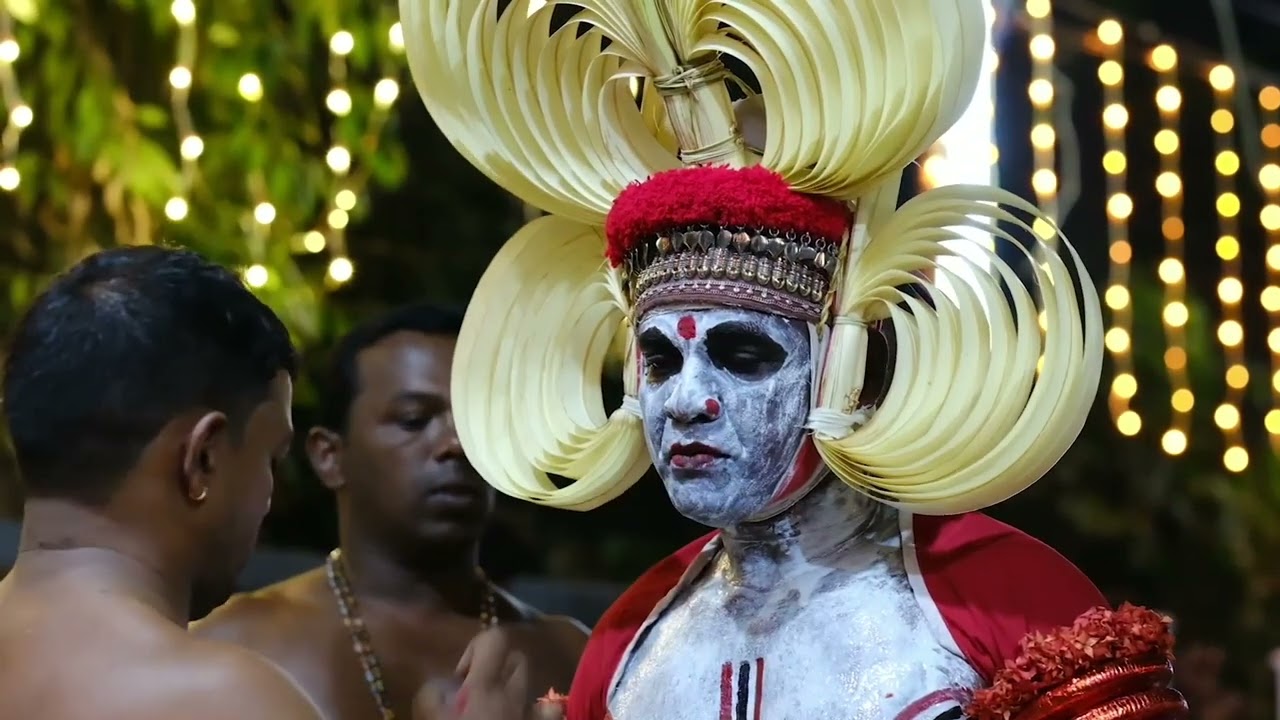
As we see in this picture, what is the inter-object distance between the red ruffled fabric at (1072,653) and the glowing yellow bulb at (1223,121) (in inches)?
132

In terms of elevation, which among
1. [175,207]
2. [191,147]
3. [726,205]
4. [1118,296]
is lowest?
[1118,296]

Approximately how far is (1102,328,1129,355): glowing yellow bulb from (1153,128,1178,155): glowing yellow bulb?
52 centimetres

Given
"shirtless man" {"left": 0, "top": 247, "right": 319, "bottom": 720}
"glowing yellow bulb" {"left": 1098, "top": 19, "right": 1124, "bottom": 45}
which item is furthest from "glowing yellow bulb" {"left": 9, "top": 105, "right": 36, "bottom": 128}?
"glowing yellow bulb" {"left": 1098, "top": 19, "right": 1124, "bottom": 45}

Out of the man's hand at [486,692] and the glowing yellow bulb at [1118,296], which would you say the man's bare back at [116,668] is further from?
the glowing yellow bulb at [1118,296]

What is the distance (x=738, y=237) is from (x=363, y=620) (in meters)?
1.15

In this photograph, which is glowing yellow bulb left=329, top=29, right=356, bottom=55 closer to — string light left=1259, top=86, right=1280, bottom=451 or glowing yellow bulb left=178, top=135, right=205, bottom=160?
glowing yellow bulb left=178, top=135, right=205, bottom=160

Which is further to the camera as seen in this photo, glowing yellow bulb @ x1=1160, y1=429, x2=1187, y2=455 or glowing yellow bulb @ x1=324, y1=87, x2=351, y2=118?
glowing yellow bulb @ x1=1160, y1=429, x2=1187, y2=455

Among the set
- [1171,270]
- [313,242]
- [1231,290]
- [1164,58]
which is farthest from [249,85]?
[1231,290]

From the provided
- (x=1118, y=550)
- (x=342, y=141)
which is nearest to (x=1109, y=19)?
(x=1118, y=550)

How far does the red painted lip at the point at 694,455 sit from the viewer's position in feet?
7.20

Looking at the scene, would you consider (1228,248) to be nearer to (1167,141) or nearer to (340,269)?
(1167,141)

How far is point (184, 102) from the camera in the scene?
4.49m

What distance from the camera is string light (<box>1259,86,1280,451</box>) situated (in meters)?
5.04

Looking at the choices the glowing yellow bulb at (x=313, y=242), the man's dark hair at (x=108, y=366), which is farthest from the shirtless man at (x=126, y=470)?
the glowing yellow bulb at (x=313, y=242)
